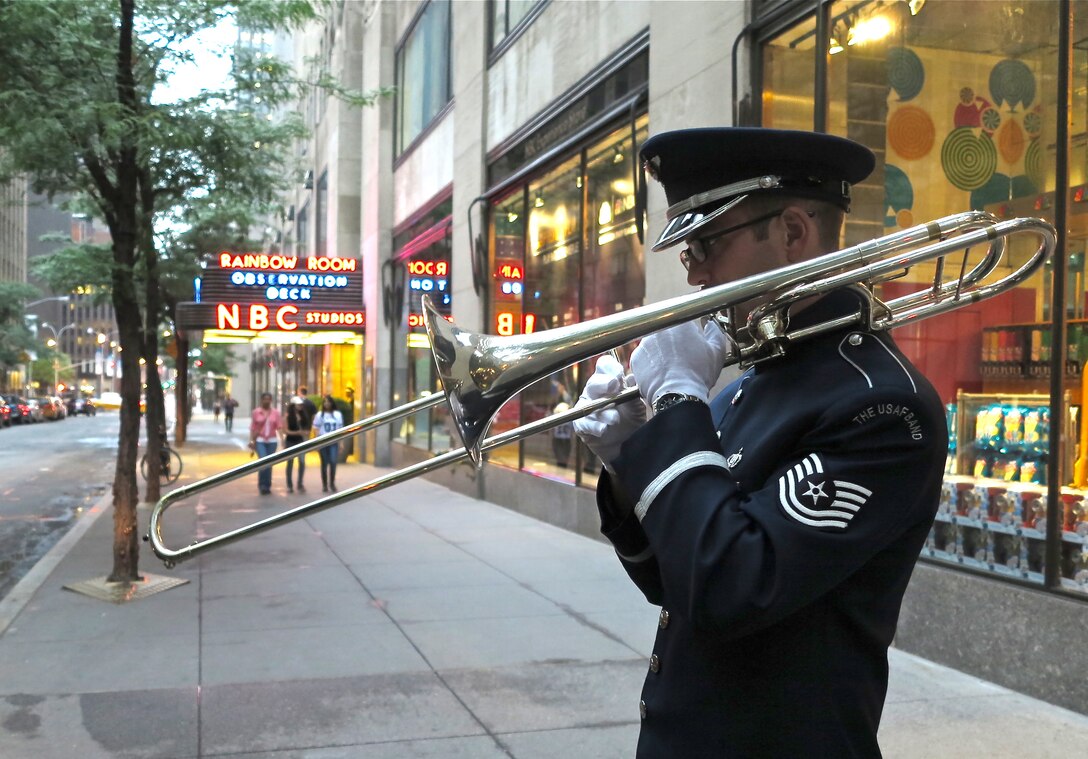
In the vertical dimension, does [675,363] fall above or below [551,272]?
below

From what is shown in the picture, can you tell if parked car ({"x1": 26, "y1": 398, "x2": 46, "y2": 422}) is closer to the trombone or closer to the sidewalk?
the sidewalk

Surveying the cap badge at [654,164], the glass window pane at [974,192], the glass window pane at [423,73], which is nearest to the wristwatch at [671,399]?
the cap badge at [654,164]

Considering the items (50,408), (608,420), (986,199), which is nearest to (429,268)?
(986,199)

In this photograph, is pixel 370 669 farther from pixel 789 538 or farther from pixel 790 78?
pixel 790 78

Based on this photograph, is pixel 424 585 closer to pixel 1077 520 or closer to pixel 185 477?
pixel 1077 520

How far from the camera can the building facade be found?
20.3ft

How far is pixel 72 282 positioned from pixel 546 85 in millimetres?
15744

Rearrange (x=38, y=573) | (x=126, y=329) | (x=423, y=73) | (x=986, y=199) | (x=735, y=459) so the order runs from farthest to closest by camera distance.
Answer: (x=423, y=73)
(x=126, y=329)
(x=38, y=573)
(x=986, y=199)
(x=735, y=459)

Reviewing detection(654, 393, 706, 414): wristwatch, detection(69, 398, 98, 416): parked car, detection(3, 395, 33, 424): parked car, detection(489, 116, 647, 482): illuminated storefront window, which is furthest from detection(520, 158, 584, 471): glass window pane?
detection(69, 398, 98, 416): parked car

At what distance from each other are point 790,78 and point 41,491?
16.4 meters

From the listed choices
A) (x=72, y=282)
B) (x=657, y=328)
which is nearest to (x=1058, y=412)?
(x=657, y=328)

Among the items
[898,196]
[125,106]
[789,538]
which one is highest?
[125,106]

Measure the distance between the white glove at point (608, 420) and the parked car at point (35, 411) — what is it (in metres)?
64.8

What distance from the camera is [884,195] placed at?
758 cm
